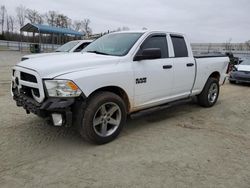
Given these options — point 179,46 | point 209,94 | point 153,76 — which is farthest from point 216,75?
point 153,76

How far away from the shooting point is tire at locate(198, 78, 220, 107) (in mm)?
6512

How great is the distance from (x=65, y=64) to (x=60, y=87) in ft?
1.37

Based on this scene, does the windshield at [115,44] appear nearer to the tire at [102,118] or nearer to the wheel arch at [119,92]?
the wheel arch at [119,92]

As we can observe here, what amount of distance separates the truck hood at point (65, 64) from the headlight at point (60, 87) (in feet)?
0.38

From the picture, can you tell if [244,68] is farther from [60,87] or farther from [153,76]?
[60,87]

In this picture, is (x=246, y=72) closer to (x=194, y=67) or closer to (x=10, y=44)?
(x=194, y=67)

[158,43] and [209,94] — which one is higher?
[158,43]

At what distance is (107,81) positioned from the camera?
395 cm

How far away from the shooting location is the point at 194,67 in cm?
577

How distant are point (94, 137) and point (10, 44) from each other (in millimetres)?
39876

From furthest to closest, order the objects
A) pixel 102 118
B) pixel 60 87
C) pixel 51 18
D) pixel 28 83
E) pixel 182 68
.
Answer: pixel 51 18 → pixel 182 68 → pixel 102 118 → pixel 28 83 → pixel 60 87

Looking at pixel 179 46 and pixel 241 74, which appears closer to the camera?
pixel 179 46

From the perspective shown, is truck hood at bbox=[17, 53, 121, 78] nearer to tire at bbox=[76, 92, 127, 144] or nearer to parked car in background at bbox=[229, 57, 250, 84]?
tire at bbox=[76, 92, 127, 144]

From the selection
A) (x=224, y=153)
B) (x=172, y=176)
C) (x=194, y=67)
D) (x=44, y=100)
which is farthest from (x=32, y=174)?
(x=194, y=67)
